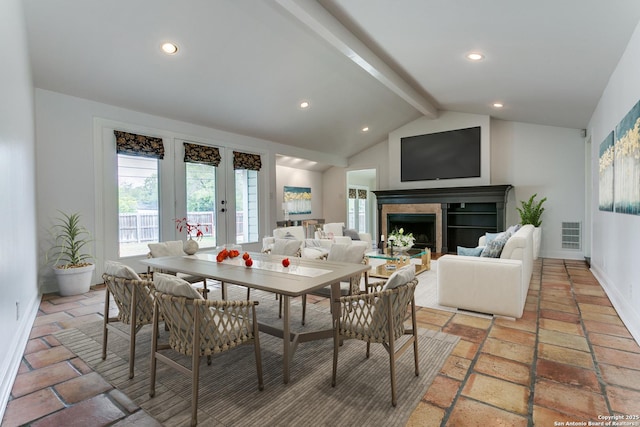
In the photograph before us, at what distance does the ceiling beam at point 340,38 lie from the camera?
130 inches

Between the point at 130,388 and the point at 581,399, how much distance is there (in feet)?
8.93

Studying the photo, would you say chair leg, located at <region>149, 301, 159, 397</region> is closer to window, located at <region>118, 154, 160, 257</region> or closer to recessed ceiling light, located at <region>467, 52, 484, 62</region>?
window, located at <region>118, 154, 160, 257</region>

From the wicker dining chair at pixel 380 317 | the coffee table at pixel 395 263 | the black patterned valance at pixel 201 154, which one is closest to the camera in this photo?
the wicker dining chair at pixel 380 317

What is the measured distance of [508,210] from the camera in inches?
287

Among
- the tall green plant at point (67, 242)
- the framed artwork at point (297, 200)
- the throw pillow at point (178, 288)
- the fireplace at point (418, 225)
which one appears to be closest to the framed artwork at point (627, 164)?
the throw pillow at point (178, 288)

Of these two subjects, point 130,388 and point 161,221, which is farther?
point 161,221

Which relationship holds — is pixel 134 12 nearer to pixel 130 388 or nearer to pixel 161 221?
pixel 161 221

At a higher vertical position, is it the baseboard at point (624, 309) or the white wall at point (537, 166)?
the white wall at point (537, 166)

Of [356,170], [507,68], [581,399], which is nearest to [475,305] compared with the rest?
[581,399]

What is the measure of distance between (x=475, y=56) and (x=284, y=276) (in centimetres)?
352

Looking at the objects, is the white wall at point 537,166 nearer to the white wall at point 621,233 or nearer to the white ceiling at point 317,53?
the white ceiling at point 317,53

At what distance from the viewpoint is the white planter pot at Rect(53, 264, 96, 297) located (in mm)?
4148

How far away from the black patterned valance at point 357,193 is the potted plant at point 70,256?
7.25 metres

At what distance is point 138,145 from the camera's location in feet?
16.8
